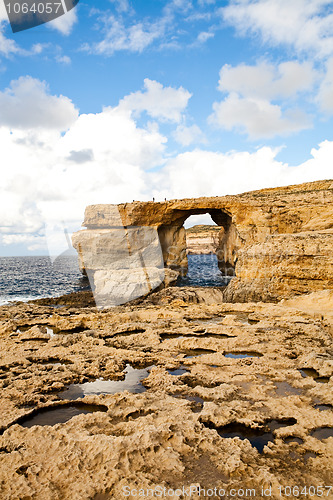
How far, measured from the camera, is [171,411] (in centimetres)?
419

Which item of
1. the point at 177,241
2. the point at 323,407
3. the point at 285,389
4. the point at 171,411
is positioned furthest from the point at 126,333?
the point at 177,241

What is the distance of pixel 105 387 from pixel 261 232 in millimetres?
19038

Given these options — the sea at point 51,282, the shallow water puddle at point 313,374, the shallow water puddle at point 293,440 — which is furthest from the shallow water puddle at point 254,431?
the sea at point 51,282

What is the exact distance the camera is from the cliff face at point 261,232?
470 inches

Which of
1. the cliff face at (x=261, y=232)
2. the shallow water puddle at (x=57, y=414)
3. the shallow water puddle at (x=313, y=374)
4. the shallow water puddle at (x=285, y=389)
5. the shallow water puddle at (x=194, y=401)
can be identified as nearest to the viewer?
the shallow water puddle at (x=57, y=414)

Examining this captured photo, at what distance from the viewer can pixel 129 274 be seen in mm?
21750

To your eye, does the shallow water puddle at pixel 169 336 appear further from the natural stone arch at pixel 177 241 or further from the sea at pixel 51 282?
the natural stone arch at pixel 177 241

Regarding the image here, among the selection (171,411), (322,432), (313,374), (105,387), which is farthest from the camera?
(313,374)

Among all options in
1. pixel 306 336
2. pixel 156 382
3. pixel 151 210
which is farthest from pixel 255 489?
pixel 151 210

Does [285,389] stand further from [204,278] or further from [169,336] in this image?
[204,278]

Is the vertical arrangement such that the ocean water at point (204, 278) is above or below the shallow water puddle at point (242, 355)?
below

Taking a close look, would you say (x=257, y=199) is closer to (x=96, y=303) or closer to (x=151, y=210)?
(x=151, y=210)

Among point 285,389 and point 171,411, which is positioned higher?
point 171,411

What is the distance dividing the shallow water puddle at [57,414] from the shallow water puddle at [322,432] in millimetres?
3010
